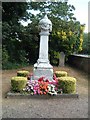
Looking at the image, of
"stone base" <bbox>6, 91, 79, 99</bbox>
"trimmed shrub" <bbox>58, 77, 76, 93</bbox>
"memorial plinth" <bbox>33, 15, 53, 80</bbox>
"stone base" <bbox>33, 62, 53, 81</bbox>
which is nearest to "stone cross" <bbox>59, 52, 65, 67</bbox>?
"memorial plinth" <bbox>33, 15, 53, 80</bbox>

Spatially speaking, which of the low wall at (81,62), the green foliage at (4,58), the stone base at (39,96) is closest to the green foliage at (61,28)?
the low wall at (81,62)

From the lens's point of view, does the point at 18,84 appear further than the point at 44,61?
No

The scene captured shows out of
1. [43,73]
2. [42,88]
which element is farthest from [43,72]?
[42,88]

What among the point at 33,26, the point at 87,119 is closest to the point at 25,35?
the point at 33,26

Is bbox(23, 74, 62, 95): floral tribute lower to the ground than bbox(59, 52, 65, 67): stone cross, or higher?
lower

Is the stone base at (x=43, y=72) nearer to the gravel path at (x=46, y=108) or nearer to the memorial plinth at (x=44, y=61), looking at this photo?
the memorial plinth at (x=44, y=61)

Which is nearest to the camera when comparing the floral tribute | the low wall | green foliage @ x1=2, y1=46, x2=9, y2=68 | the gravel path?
the gravel path

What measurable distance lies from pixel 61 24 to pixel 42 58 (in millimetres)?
7081

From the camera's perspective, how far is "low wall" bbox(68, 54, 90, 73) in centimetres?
1409

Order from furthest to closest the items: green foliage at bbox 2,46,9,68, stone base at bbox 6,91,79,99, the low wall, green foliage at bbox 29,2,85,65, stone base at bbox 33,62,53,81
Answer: green foliage at bbox 29,2,85,65 < green foliage at bbox 2,46,9,68 < the low wall < stone base at bbox 33,62,53,81 < stone base at bbox 6,91,79,99

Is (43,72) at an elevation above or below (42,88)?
above

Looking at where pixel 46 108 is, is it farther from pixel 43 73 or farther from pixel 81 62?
pixel 81 62

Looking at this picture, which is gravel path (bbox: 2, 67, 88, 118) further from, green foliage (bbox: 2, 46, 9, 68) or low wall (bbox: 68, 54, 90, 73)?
green foliage (bbox: 2, 46, 9, 68)

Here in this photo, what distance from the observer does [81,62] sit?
15930 millimetres
